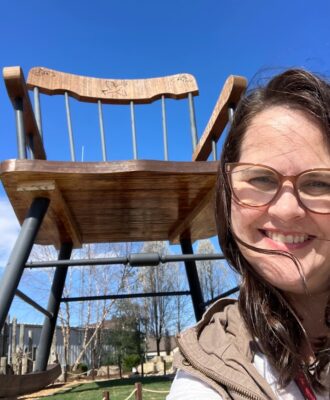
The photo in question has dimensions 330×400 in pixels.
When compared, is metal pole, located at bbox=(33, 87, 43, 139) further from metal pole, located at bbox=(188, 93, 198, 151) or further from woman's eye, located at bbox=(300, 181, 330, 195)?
woman's eye, located at bbox=(300, 181, 330, 195)

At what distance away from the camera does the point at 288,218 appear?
1.67 feet

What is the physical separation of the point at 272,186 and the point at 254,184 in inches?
1.0

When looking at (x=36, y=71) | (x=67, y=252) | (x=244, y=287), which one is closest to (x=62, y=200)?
(x=67, y=252)

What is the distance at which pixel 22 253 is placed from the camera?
4.28 feet

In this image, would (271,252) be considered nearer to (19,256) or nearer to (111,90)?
(19,256)

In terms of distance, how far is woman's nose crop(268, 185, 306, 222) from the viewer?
0.50m

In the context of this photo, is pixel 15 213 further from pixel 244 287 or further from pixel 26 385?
pixel 244 287

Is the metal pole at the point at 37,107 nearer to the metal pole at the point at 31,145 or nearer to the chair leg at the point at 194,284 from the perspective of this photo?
the metal pole at the point at 31,145

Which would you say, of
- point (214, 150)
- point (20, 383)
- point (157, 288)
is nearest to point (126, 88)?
point (214, 150)

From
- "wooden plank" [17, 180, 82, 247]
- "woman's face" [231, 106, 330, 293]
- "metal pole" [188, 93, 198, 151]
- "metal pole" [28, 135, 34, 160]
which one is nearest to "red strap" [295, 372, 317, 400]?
"woman's face" [231, 106, 330, 293]

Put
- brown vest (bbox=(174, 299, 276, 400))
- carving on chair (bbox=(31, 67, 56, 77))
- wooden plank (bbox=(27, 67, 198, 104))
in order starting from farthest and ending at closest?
wooden plank (bbox=(27, 67, 198, 104)), carving on chair (bbox=(31, 67, 56, 77)), brown vest (bbox=(174, 299, 276, 400))

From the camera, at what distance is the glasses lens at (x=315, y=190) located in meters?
0.50

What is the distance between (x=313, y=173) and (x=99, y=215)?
1.41 m

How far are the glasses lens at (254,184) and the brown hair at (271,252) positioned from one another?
0.16ft
